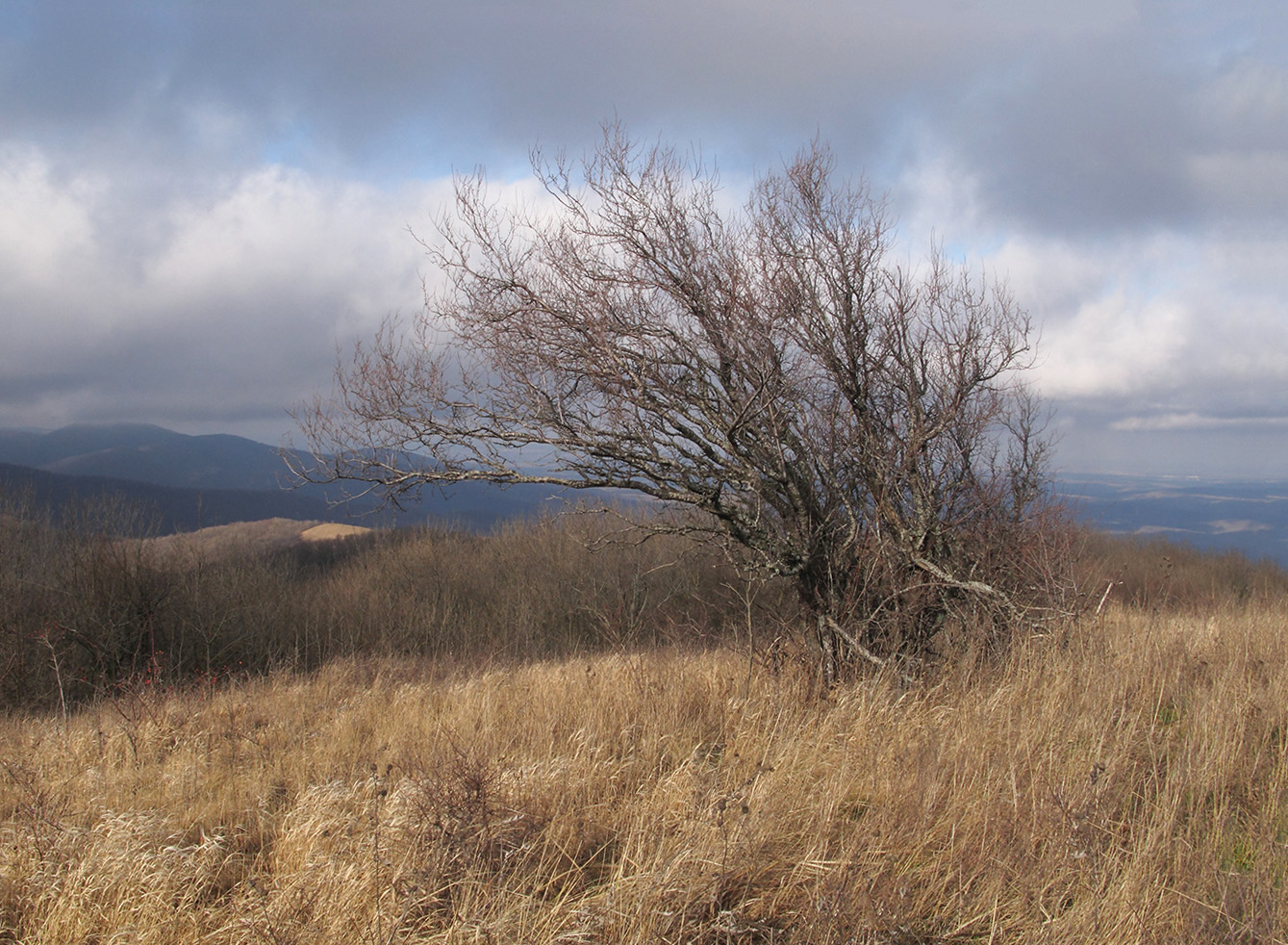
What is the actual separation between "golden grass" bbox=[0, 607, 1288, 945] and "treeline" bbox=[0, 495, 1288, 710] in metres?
1.75

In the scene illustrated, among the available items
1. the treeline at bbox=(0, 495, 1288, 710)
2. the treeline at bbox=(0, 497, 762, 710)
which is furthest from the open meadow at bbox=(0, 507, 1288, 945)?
the treeline at bbox=(0, 497, 762, 710)

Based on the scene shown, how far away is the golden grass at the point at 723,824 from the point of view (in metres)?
2.84

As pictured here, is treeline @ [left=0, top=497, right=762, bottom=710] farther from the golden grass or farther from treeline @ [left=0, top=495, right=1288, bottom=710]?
the golden grass

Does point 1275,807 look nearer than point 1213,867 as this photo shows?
No

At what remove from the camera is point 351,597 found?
3114cm

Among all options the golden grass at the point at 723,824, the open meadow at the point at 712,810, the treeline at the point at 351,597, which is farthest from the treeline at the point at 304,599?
the golden grass at the point at 723,824

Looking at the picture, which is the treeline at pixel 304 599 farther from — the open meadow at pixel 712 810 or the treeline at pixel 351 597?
the open meadow at pixel 712 810

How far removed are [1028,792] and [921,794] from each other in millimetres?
487

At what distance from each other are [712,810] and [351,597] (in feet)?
101

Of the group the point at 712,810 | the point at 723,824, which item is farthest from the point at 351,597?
the point at 723,824

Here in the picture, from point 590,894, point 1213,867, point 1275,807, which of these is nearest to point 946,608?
point 1275,807

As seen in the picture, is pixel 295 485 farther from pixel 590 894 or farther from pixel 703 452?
pixel 590 894

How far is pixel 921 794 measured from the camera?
361cm

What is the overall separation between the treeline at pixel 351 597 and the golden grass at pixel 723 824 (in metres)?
1.75
